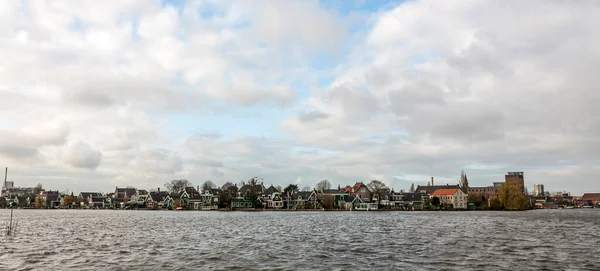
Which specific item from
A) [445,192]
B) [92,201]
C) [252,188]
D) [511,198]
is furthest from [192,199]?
[511,198]

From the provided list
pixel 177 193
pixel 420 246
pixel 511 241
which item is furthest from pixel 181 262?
pixel 177 193

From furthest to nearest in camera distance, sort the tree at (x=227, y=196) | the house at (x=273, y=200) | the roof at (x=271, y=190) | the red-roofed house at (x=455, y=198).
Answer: the roof at (x=271, y=190) < the red-roofed house at (x=455, y=198) < the house at (x=273, y=200) < the tree at (x=227, y=196)

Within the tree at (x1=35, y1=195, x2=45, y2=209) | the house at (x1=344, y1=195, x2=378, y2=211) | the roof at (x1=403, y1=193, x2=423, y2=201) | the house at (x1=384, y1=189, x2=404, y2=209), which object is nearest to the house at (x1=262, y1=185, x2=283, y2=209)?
the house at (x1=344, y1=195, x2=378, y2=211)

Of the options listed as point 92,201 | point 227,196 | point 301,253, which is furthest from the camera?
point 92,201

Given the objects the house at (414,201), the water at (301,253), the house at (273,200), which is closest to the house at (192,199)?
the house at (273,200)

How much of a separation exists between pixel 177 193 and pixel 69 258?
15009 cm

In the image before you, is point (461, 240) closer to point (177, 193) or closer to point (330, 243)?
point (330, 243)

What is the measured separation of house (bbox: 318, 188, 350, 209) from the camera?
465ft

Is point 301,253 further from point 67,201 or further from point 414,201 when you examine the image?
point 67,201

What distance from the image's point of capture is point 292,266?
2461cm

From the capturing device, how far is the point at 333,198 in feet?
477

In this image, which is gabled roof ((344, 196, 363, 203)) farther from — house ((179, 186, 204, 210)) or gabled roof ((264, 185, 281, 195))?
house ((179, 186, 204, 210))

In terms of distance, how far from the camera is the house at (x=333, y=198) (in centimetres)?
14175

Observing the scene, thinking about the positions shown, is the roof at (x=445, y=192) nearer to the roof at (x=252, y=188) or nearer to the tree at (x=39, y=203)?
the roof at (x=252, y=188)
